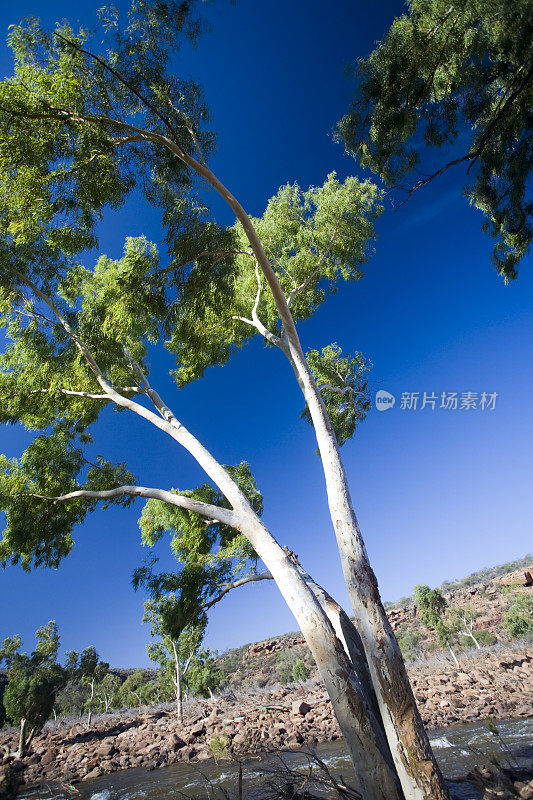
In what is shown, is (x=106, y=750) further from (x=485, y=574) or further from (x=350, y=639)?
(x=485, y=574)

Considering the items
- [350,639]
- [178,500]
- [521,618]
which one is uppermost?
[178,500]

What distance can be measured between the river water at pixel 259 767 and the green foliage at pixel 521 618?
15.4 meters

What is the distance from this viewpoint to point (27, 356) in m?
7.27

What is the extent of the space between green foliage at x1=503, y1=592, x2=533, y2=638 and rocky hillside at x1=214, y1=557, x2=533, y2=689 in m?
0.88

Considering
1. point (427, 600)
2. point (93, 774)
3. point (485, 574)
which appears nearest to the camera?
point (93, 774)

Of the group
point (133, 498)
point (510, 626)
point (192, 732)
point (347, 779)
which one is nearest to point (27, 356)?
point (133, 498)

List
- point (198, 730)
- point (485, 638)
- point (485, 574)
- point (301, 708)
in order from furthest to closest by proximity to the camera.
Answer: point (485, 574)
point (485, 638)
point (198, 730)
point (301, 708)

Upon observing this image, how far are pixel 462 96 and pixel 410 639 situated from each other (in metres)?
33.6

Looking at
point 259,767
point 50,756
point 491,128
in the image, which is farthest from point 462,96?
point 50,756

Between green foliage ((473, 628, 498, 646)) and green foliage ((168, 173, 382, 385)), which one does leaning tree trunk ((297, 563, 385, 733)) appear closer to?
green foliage ((168, 173, 382, 385))

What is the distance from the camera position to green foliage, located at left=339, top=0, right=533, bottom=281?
4148mm

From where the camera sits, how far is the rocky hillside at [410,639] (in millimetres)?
28359

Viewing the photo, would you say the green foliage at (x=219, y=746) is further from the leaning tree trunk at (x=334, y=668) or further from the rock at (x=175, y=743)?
the leaning tree trunk at (x=334, y=668)

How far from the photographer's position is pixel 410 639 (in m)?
29.3
